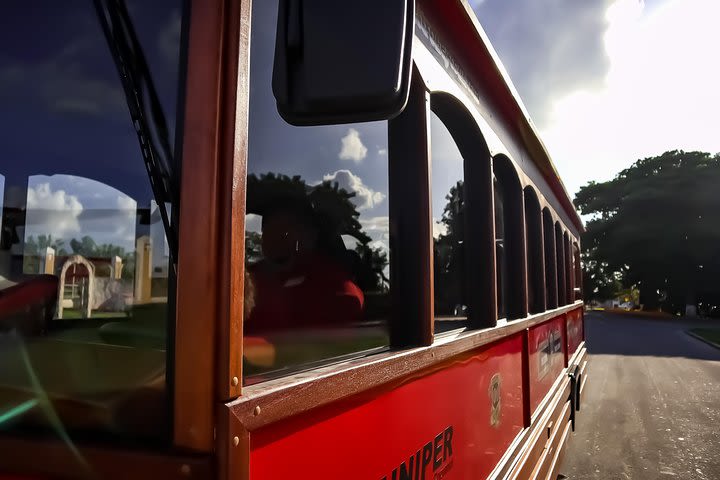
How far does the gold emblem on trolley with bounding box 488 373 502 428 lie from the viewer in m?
2.35

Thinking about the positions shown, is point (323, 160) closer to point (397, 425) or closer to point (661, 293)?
point (397, 425)

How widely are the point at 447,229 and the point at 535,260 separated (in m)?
1.96

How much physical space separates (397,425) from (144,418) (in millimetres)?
762

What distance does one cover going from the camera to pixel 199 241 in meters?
0.82

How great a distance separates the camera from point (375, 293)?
157 cm

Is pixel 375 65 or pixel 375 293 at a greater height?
pixel 375 65

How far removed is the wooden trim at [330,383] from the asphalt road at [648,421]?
3.71 meters

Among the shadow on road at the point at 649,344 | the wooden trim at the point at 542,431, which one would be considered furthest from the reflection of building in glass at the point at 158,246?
the shadow on road at the point at 649,344

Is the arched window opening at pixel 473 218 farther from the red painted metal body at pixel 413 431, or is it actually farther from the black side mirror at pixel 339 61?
the black side mirror at pixel 339 61

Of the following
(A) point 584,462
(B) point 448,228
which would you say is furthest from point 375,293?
(A) point 584,462

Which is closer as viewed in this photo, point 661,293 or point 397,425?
point 397,425

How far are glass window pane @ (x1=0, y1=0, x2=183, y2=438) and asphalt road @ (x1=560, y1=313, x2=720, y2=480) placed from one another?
4584mm

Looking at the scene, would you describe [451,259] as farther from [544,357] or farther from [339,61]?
[544,357]

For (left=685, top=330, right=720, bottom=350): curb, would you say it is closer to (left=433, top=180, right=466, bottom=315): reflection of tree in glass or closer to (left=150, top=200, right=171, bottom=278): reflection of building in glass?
(left=433, top=180, right=466, bottom=315): reflection of tree in glass
